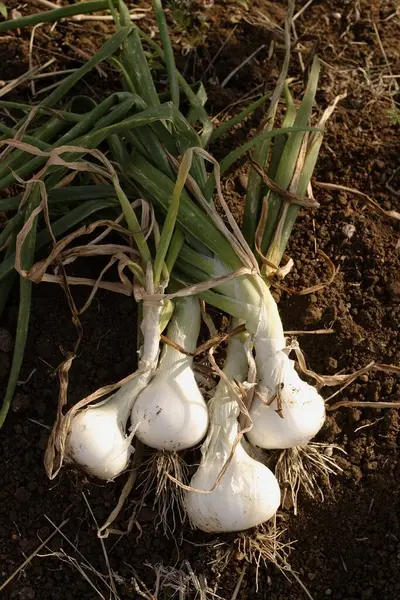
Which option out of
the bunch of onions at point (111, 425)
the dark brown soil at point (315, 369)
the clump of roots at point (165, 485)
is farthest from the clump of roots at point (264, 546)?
the bunch of onions at point (111, 425)

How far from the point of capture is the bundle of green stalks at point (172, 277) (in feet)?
4.97

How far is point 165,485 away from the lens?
5.13 feet

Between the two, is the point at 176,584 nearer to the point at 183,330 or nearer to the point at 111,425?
the point at 111,425

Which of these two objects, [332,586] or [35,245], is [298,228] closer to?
[35,245]

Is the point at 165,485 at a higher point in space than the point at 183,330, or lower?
lower

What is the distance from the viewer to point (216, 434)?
1.57 meters

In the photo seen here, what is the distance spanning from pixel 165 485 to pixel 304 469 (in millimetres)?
306

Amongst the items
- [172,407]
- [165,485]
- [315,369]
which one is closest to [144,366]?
[172,407]

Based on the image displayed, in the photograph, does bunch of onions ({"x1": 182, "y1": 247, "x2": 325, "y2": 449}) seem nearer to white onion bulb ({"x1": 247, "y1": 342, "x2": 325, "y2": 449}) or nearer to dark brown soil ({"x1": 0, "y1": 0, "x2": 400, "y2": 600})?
white onion bulb ({"x1": 247, "y1": 342, "x2": 325, "y2": 449})

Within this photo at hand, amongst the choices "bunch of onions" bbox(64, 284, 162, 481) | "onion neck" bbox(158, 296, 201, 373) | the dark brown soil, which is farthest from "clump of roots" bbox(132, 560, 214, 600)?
"onion neck" bbox(158, 296, 201, 373)

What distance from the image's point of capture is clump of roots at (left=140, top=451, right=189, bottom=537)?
1.57m

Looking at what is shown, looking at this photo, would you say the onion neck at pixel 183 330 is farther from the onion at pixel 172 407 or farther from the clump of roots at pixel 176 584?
the clump of roots at pixel 176 584

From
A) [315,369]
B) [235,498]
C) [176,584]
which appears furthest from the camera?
[315,369]

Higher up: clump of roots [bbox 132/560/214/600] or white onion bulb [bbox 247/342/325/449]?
white onion bulb [bbox 247/342/325/449]
